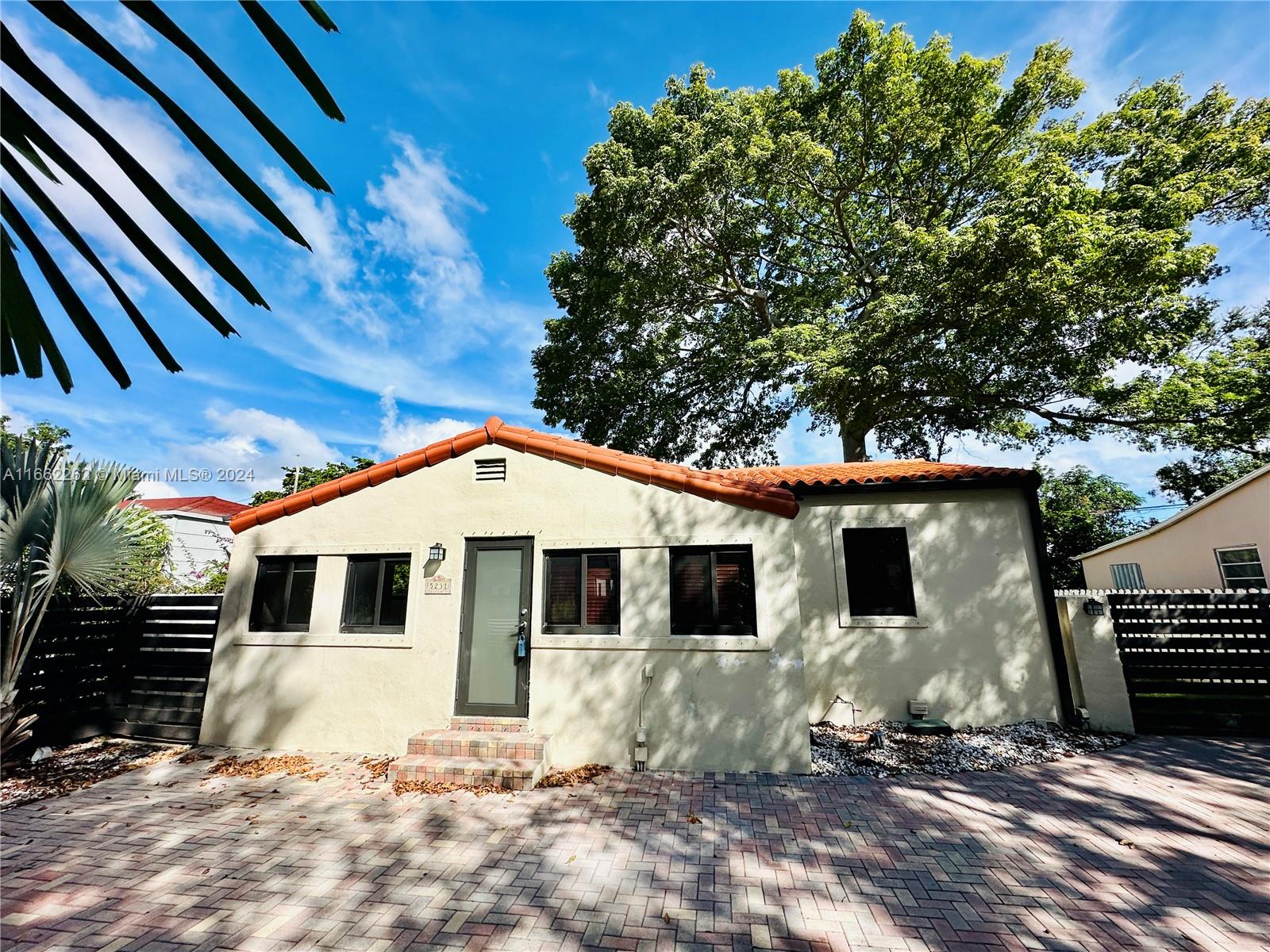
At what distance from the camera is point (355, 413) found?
774 inches

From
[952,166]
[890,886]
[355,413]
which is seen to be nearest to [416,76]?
[890,886]

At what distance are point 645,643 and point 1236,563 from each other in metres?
12.6

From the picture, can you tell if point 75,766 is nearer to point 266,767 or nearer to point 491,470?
point 266,767

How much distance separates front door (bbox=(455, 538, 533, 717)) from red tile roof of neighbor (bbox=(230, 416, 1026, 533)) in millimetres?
1293

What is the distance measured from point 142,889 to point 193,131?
17.2 feet

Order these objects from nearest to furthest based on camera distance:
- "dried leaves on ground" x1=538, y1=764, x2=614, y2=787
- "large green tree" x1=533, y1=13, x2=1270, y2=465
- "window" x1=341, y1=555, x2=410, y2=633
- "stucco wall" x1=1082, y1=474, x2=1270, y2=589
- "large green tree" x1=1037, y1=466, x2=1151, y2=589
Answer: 1. "dried leaves on ground" x1=538, y1=764, x2=614, y2=787
2. "window" x1=341, y1=555, x2=410, y2=633
3. "stucco wall" x1=1082, y1=474, x2=1270, y2=589
4. "large green tree" x1=533, y1=13, x2=1270, y2=465
5. "large green tree" x1=1037, y1=466, x2=1151, y2=589

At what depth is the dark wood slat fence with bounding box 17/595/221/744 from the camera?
21.5 ft

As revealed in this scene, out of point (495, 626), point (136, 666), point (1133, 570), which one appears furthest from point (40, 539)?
point (1133, 570)

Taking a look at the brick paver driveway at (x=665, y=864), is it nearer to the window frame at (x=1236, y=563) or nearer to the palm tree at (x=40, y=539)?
the palm tree at (x=40, y=539)

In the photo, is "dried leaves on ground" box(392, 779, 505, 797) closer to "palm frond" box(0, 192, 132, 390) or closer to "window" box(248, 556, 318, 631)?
"window" box(248, 556, 318, 631)

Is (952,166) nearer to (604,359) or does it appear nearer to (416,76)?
(604,359)

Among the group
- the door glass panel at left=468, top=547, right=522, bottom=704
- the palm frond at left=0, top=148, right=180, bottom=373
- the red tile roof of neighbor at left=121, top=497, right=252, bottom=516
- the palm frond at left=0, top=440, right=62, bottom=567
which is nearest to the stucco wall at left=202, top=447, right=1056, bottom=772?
the door glass panel at left=468, top=547, right=522, bottom=704

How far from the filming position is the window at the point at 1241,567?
377 inches

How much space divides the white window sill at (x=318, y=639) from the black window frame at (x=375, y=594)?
0.09m
